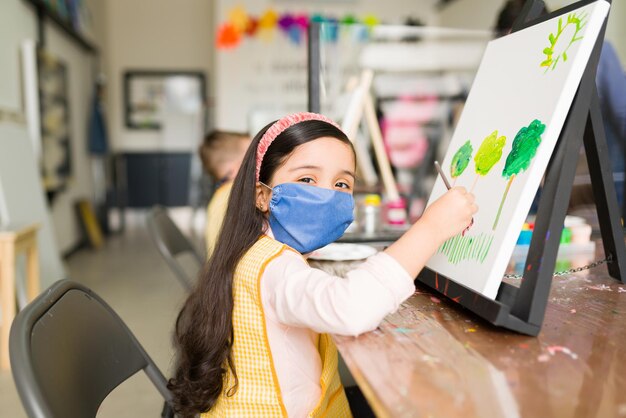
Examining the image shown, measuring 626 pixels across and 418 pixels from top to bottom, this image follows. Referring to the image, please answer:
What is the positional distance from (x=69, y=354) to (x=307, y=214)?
1.35 ft

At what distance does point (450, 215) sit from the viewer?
2.56ft

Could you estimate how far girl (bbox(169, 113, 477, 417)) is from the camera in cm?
72

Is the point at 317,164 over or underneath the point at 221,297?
over

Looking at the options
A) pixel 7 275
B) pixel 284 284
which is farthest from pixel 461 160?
pixel 7 275

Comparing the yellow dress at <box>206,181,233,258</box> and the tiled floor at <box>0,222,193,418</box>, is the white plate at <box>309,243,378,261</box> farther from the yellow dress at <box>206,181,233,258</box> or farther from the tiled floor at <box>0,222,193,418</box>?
the yellow dress at <box>206,181,233,258</box>

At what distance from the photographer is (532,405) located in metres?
0.52

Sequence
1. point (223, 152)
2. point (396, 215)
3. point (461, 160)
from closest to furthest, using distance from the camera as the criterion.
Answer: point (461, 160) → point (396, 215) → point (223, 152)

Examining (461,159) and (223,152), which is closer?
(461,159)

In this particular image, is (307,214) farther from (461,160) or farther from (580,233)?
(580,233)

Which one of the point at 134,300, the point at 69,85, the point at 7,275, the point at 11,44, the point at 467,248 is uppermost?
the point at 11,44

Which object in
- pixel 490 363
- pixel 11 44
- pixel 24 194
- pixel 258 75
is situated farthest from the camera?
pixel 258 75

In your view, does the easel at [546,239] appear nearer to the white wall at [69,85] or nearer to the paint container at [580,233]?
the paint container at [580,233]

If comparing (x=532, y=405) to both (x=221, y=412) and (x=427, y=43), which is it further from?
(x=427, y=43)

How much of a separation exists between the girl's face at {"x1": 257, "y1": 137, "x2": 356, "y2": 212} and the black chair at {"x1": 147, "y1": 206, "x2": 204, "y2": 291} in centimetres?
70
